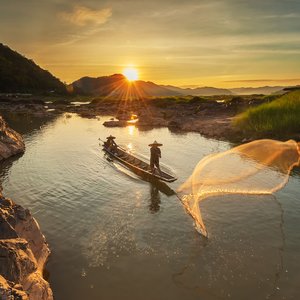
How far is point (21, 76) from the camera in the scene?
15888 centimetres

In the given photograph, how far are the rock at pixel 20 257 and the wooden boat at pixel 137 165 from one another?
38.4ft

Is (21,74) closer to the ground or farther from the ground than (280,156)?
farther from the ground

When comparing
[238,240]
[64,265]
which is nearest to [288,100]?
[238,240]

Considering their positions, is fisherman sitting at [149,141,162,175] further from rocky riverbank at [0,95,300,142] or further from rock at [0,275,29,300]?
rocky riverbank at [0,95,300,142]

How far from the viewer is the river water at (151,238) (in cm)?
1265

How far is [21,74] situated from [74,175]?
149 m

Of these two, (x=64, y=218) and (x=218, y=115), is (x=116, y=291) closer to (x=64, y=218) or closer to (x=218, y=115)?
(x=64, y=218)

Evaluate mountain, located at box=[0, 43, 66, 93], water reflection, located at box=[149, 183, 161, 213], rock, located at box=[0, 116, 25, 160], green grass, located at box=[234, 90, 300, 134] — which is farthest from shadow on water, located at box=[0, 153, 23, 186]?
mountain, located at box=[0, 43, 66, 93]

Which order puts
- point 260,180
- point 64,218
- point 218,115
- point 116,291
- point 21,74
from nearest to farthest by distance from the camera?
point 116,291 < point 64,218 < point 260,180 < point 218,115 < point 21,74

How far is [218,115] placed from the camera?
66250mm

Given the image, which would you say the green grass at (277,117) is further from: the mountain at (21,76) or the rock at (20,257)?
the mountain at (21,76)

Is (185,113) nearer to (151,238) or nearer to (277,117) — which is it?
(277,117)

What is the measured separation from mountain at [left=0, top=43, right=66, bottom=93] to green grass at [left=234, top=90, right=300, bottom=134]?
127454mm

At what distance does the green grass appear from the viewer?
133 feet
